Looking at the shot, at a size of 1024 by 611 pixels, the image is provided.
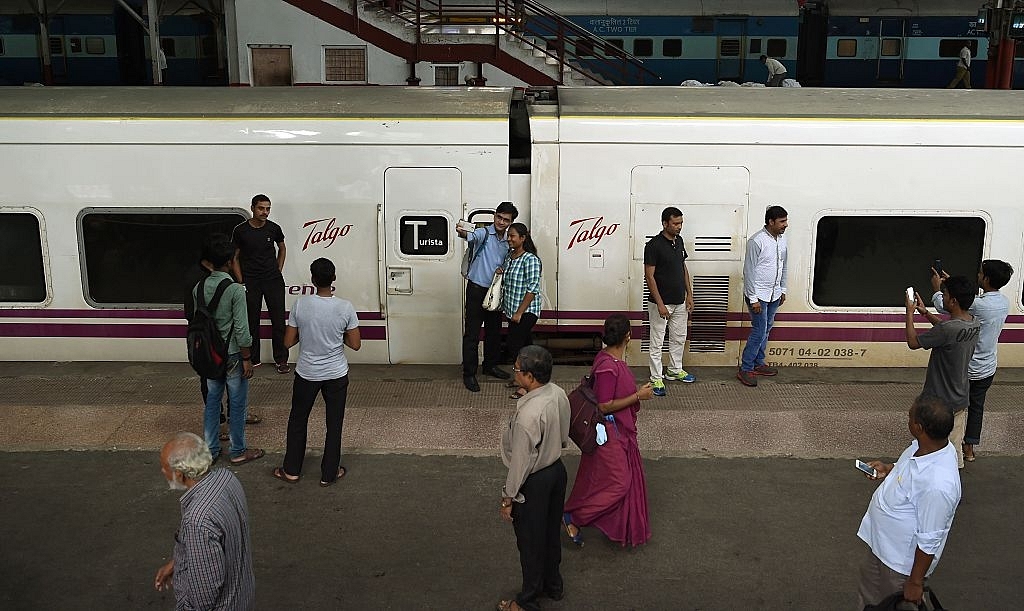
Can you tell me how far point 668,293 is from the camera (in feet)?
26.8

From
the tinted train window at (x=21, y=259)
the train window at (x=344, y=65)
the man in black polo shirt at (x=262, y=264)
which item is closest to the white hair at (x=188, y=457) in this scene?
the man in black polo shirt at (x=262, y=264)

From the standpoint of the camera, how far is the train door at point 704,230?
851 cm

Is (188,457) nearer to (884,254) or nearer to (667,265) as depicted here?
(667,265)

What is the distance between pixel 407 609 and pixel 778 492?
9.23 feet

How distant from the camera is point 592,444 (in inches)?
213

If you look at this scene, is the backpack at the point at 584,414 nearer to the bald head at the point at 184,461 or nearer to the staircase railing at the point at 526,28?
the bald head at the point at 184,461

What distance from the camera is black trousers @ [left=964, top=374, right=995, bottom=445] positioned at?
663 centimetres

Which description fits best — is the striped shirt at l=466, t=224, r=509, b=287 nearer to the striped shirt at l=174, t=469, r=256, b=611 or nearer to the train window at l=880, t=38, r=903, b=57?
the striped shirt at l=174, t=469, r=256, b=611

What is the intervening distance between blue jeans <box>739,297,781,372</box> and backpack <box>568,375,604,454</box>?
3524 mm

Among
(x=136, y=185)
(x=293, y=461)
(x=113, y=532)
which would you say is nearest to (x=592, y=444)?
(x=293, y=461)

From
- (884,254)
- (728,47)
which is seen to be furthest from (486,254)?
(728,47)

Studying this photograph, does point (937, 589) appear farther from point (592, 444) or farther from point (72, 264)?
point (72, 264)

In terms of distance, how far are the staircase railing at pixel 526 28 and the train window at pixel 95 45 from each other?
831 cm

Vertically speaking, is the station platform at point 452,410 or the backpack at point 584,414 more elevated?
the backpack at point 584,414
